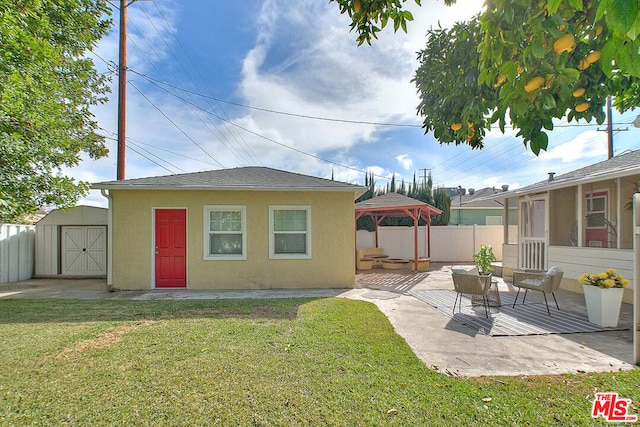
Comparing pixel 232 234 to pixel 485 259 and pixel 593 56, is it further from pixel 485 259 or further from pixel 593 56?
pixel 593 56

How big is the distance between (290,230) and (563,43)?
710 centimetres

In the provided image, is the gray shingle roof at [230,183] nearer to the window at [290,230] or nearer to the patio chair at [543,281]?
the window at [290,230]

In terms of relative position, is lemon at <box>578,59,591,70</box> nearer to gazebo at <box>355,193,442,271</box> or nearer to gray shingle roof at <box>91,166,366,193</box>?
gray shingle roof at <box>91,166,366,193</box>

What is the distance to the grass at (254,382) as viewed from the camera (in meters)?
2.50

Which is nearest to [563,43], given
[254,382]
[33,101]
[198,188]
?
[254,382]

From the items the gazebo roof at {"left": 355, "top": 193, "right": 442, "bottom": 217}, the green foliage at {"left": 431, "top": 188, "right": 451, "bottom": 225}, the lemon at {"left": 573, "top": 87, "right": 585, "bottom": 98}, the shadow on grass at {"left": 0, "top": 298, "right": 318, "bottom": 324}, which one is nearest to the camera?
the lemon at {"left": 573, "top": 87, "right": 585, "bottom": 98}

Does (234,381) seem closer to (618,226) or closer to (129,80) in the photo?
(618,226)

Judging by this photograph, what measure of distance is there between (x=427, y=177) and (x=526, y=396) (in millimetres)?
16893

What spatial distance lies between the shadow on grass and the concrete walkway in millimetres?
587

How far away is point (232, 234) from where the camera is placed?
8039mm

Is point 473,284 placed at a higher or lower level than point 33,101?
lower

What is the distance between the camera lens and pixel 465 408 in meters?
2.60

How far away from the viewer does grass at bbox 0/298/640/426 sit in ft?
8.19

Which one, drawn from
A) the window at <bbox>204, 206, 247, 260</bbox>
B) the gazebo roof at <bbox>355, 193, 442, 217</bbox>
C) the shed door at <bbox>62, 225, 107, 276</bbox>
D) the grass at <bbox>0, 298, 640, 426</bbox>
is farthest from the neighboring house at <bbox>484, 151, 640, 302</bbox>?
the shed door at <bbox>62, 225, 107, 276</bbox>
